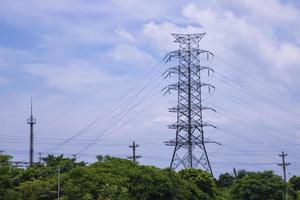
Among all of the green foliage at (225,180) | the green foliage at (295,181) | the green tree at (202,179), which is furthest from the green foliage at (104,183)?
the green foliage at (225,180)

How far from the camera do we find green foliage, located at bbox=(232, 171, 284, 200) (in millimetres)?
57719

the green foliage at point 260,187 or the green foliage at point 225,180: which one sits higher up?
the green foliage at point 225,180

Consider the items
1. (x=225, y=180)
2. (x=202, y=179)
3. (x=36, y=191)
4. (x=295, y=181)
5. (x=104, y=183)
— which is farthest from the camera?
(x=225, y=180)

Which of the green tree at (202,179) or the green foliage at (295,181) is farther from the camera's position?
the green foliage at (295,181)

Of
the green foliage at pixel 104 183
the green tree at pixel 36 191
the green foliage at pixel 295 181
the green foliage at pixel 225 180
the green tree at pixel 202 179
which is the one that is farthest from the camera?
the green foliage at pixel 225 180

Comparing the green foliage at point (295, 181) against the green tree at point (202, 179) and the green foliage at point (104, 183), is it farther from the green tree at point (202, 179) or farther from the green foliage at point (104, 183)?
the green foliage at point (104, 183)

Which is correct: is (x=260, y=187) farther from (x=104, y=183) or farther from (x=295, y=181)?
(x=295, y=181)

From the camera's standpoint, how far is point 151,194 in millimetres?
45094

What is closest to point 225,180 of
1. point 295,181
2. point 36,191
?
point 295,181

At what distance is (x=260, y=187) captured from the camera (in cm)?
5769

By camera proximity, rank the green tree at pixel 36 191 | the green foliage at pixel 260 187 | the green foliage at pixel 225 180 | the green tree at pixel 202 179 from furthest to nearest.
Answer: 1. the green foliage at pixel 225 180
2. the green foliage at pixel 260 187
3. the green tree at pixel 202 179
4. the green tree at pixel 36 191

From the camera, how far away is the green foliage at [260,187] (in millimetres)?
57719

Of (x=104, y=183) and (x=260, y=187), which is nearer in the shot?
(x=104, y=183)

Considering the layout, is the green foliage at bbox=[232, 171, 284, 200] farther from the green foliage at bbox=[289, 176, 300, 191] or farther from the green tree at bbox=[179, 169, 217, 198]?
the green foliage at bbox=[289, 176, 300, 191]
